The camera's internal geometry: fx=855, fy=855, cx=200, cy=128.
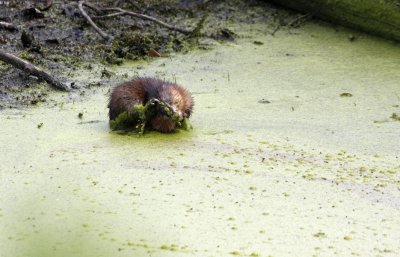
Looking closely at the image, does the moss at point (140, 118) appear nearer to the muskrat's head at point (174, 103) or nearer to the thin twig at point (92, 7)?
the muskrat's head at point (174, 103)

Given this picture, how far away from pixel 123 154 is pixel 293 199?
95 centimetres

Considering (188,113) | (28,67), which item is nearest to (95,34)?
(28,67)

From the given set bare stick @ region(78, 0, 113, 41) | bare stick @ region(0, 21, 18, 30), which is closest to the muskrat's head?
bare stick @ region(78, 0, 113, 41)

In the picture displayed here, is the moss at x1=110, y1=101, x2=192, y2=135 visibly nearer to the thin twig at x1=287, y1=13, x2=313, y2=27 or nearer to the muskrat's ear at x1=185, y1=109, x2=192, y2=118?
the muskrat's ear at x1=185, y1=109, x2=192, y2=118

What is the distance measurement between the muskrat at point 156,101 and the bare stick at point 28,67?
32.5 inches

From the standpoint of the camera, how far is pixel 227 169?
3949mm

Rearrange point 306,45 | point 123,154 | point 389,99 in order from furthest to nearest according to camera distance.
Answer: point 306,45 → point 389,99 → point 123,154

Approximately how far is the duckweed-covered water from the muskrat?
0.08 meters

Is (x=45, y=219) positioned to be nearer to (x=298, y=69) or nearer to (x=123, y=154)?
(x=123, y=154)

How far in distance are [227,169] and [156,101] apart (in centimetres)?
A: 75

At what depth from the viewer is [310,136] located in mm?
4531

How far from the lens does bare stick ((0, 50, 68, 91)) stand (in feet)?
17.6

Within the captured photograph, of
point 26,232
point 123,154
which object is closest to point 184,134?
point 123,154

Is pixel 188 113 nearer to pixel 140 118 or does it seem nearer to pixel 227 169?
pixel 140 118
